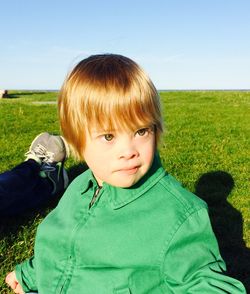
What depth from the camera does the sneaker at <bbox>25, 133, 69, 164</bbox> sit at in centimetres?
576

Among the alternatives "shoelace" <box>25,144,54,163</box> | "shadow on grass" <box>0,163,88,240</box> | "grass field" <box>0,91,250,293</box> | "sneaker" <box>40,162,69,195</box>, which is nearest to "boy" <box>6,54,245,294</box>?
"grass field" <box>0,91,250,293</box>

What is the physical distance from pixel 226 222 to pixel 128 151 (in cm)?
295

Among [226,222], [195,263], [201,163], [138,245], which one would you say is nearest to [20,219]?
[226,222]

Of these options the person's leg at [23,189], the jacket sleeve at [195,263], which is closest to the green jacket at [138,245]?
the jacket sleeve at [195,263]

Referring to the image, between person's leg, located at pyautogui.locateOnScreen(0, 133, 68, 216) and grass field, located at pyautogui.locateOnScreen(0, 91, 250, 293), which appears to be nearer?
grass field, located at pyautogui.locateOnScreen(0, 91, 250, 293)

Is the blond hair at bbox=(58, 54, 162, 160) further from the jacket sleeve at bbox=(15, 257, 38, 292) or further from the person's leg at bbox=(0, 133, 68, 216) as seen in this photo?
the person's leg at bbox=(0, 133, 68, 216)

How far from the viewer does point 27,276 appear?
3449 millimetres

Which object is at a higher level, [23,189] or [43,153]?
[43,153]

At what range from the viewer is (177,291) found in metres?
2.41

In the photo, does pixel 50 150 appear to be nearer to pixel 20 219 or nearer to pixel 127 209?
pixel 20 219

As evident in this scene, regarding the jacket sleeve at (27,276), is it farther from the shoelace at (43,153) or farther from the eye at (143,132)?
the shoelace at (43,153)

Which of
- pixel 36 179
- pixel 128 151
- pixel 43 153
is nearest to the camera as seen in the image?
pixel 128 151

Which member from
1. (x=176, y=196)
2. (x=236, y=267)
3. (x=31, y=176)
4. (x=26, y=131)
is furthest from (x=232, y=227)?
(x=26, y=131)

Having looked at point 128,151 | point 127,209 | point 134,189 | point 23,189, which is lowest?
point 23,189
